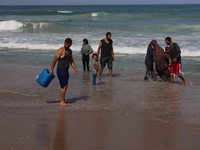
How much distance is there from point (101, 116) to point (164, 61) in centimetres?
386

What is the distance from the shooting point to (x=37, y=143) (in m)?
5.03

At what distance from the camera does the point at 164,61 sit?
31.7 ft

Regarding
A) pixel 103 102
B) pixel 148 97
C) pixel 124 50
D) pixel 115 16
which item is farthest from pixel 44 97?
pixel 115 16

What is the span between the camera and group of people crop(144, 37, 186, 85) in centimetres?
927

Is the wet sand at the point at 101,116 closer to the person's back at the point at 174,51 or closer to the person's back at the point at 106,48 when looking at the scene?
the person's back at the point at 174,51

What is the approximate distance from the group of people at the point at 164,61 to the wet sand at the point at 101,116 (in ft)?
1.17

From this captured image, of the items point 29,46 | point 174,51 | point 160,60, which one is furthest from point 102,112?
point 29,46

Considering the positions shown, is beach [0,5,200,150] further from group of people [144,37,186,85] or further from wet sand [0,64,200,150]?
group of people [144,37,186,85]

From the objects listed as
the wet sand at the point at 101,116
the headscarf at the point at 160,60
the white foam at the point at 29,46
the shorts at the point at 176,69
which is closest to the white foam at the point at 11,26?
the white foam at the point at 29,46

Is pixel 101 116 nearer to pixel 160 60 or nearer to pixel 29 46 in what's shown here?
pixel 160 60

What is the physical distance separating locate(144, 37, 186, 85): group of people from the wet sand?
1.17ft

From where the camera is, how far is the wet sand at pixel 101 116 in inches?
200

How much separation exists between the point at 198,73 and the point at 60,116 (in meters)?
6.11

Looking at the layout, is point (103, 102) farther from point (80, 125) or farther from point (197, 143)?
point (197, 143)
